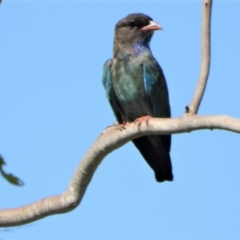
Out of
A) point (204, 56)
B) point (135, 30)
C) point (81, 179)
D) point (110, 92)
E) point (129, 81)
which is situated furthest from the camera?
point (135, 30)

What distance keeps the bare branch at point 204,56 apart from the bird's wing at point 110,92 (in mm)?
2793

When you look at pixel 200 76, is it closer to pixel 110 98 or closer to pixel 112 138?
pixel 112 138

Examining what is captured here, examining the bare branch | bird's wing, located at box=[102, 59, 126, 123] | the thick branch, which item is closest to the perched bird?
bird's wing, located at box=[102, 59, 126, 123]

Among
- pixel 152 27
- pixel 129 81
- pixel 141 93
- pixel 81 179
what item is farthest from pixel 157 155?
pixel 81 179

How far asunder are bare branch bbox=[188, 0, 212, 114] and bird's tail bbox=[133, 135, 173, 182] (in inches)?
103

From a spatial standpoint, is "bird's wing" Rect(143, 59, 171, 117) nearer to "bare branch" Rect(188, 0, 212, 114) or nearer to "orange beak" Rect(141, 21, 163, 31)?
"orange beak" Rect(141, 21, 163, 31)

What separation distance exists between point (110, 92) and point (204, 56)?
116 inches

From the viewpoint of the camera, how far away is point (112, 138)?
4.95 meters

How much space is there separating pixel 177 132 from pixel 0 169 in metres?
1.13

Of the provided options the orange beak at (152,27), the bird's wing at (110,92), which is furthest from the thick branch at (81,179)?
the orange beak at (152,27)

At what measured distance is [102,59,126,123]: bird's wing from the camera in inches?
285

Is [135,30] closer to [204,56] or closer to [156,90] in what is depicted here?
[156,90]

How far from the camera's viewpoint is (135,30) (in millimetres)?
7516

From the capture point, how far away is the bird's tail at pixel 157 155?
6.99 m
